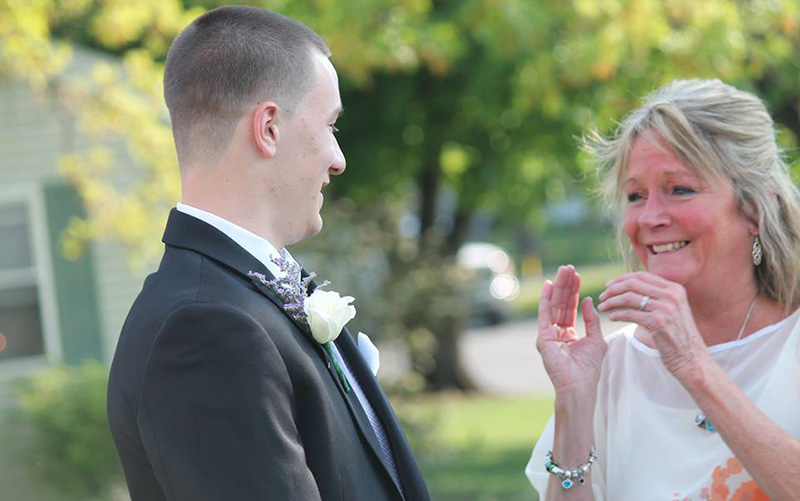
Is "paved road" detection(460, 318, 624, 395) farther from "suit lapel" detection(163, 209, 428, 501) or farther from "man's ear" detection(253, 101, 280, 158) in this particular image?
"man's ear" detection(253, 101, 280, 158)

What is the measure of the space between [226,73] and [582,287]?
95.3 ft

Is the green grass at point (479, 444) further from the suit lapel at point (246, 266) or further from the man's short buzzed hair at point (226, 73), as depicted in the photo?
the man's short buzzed hair at point (226, 73)

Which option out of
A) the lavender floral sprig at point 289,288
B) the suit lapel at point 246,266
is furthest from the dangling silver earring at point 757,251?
the lavender floral sprig at point 289,288

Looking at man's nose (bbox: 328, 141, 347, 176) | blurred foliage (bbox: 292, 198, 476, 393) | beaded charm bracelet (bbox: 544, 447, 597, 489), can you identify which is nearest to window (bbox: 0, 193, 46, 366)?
blurred foliage (bbox: 292, 198, 476, 393)

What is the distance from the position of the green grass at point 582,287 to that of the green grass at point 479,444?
1093 cm

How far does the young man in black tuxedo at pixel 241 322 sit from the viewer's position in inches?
75.9

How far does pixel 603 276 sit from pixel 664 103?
3068 cm

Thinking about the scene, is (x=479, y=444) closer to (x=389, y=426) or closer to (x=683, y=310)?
(x=683, y=310)

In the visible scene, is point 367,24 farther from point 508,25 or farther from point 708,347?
point 708,347

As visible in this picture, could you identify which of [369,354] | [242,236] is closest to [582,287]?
[369,354]

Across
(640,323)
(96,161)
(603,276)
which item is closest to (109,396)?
(640,323)

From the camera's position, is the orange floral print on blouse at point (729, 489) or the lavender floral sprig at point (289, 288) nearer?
the lavender floral sprig at point (289, 288)

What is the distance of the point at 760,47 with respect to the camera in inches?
349

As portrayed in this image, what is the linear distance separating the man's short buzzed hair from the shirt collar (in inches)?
4.6
